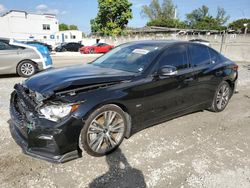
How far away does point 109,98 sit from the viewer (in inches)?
114

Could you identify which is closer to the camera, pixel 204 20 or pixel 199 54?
pixel 199 54

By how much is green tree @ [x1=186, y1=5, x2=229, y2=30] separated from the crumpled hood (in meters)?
71.5

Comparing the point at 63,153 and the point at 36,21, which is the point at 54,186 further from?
the point at 36,21

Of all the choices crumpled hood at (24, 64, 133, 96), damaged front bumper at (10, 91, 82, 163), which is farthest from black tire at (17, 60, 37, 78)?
damaged front bumper at (10, 91, 82, 163)

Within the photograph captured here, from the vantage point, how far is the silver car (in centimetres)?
755

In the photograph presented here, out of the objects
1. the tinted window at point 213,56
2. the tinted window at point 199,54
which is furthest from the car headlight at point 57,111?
the tinted window at point 213,56

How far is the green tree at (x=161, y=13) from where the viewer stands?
64963mm

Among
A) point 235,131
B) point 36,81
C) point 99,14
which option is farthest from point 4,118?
point 99,14

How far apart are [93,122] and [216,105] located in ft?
9.94

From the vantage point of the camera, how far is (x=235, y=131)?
399 cm

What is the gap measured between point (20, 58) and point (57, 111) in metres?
6.02

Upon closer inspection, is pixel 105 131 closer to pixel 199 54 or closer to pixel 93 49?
pixel 199 54

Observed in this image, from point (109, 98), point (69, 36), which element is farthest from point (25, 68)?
point (69, 36)

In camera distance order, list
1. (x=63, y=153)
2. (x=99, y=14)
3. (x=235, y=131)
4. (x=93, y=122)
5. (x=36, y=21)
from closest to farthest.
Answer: (x=63, y=153)
(x=93, y=122)
(x=235, y=131)
(x=99, y=14)
(x=36, y=21)
